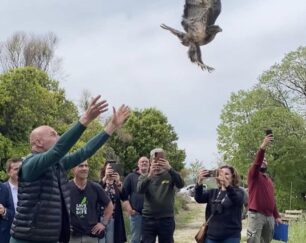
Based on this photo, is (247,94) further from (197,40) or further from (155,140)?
(197,40)

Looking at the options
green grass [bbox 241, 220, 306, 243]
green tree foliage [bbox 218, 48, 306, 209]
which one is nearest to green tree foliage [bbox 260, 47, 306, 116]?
green tree foliage [bbox 218, 48, 306, 209]

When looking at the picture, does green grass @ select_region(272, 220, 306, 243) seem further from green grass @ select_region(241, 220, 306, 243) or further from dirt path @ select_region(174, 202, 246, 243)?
dirt path @ select_region(174, 202, 246, 243)

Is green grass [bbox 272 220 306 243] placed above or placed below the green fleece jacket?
below

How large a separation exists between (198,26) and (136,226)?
6.38 m

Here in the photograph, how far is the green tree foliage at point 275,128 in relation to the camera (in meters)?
26.0

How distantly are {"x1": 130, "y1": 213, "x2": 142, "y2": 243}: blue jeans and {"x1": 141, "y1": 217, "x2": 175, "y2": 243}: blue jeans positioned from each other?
0.86 metres

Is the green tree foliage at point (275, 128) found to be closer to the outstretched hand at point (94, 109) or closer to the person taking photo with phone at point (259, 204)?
the person taking photo with phone at point (259, 204)

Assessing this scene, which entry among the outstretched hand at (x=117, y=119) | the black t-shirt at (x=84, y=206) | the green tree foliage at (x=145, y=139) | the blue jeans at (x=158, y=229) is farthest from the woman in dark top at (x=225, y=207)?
Result: the green tree foliage at (x=145, y=139)

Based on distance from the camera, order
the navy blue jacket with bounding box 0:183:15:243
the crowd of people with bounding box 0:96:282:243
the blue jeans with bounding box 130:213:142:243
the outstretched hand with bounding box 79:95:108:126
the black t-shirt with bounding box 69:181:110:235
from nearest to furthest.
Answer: the outstretched hand with bounding box 79:95:108:126
the crowd of people with bounding box 0:96:282:243
the navy blue jacket with bounding box 0:183:15:243
the black t-shirt with bounding box 69:181:110:235
the blue jeans with bounding box 130:213:142:243

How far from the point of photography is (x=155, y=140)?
1444 inches

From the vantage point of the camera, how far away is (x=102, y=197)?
7.39 m

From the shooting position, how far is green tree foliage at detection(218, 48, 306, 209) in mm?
25969

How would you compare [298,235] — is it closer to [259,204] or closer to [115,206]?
[259,204]

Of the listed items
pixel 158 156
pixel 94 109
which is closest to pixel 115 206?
pixel 158 156
